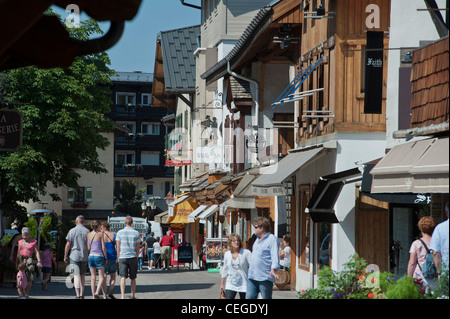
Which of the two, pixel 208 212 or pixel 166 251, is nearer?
pixel 208 212

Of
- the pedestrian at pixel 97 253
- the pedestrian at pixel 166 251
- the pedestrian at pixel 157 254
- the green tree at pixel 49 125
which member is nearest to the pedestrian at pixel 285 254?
the pedestrian at pixel 97 253

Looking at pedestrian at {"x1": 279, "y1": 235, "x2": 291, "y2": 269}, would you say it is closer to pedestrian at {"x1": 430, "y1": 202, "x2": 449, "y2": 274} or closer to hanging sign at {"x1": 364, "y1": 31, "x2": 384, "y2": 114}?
hanging sign at {"x1": 364, "y1": 31, "x2": 384, "y2": 114}

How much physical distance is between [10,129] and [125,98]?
287ft

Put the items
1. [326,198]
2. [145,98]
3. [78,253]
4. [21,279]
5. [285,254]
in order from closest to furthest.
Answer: [78,253], [326,198], [21,279], [285,254], [145,98]

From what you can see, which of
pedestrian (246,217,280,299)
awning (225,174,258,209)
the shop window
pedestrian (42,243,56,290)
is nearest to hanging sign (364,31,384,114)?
the shop window

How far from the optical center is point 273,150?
28.6 metres

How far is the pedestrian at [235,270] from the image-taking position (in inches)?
549

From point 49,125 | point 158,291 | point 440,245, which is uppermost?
point 49,125

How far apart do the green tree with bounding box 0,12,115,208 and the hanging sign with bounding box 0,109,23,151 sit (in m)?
19.8

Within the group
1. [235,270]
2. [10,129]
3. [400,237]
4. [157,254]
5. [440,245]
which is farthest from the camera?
[157,254]

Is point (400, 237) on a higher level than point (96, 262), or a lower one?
higher

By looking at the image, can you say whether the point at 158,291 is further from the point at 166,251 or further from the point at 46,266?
the point at 166,251

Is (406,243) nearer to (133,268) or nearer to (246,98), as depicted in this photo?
(133,268)

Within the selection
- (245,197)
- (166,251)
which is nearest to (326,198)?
(245,197)
